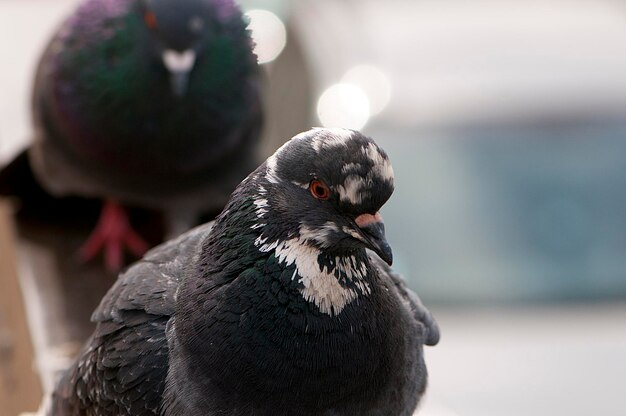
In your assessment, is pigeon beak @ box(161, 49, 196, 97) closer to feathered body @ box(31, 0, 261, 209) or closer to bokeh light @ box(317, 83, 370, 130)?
feathered body @ box(31, 0, 261, 209)

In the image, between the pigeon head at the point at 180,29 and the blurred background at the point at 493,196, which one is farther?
the blurred background at the point at 493,196

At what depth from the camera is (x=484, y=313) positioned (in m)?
5.16

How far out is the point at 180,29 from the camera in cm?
319

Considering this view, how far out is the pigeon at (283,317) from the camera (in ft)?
5.75

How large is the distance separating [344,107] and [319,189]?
147 inches

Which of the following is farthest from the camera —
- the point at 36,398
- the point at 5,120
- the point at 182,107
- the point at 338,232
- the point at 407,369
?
the point at 5,120

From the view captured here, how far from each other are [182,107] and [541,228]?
8.23 feet

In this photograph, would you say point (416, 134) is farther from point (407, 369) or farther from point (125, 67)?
point (407, 369)

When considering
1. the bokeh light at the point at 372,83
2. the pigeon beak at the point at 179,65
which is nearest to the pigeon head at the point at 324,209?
the pigeon beak at the point at 179,65

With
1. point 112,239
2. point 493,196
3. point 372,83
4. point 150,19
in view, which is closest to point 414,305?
point 150,19

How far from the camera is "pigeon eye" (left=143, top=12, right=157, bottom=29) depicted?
129 inches

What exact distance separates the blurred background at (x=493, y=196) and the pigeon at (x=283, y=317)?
93.0 inches

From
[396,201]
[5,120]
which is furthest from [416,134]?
[5,120]

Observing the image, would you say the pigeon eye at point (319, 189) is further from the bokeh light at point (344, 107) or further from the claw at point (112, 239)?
the bokeh light at point (344, 107)
